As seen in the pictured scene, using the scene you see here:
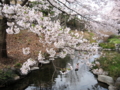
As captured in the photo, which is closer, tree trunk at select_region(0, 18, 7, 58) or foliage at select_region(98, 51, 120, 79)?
tree trunk at select_region(0, 18, 7, 58)

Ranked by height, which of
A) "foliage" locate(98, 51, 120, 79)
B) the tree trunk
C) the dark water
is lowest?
the dark water

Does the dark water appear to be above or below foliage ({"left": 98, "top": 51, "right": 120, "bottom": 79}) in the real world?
below

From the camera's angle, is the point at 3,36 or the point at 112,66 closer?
the point at 3,36

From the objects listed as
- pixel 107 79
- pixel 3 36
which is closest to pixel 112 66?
pixel 107 79

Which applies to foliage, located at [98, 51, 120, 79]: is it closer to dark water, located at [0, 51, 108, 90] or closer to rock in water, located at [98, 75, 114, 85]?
rock in water, located at [98, 75, 114, 85]

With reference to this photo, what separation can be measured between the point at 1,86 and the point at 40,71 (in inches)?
98.7

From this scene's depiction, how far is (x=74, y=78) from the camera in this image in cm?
704

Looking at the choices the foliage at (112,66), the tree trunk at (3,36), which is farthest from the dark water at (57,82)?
the tree trunk at (3,36)

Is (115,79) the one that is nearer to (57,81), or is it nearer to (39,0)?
(57,81)

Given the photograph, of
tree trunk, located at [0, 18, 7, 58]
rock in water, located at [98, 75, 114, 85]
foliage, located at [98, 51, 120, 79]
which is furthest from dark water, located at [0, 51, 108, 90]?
tree trunk, located at [0, 18, 7, 58]

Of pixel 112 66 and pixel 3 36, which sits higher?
pixel 3 36

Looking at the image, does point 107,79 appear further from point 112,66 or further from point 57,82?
point 57,82

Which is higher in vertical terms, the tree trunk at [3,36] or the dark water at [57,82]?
the tree trunk at [3,36]

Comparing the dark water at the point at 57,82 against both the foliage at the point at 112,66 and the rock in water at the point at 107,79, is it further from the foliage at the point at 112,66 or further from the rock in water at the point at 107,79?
the foliage at the point at 112,66
